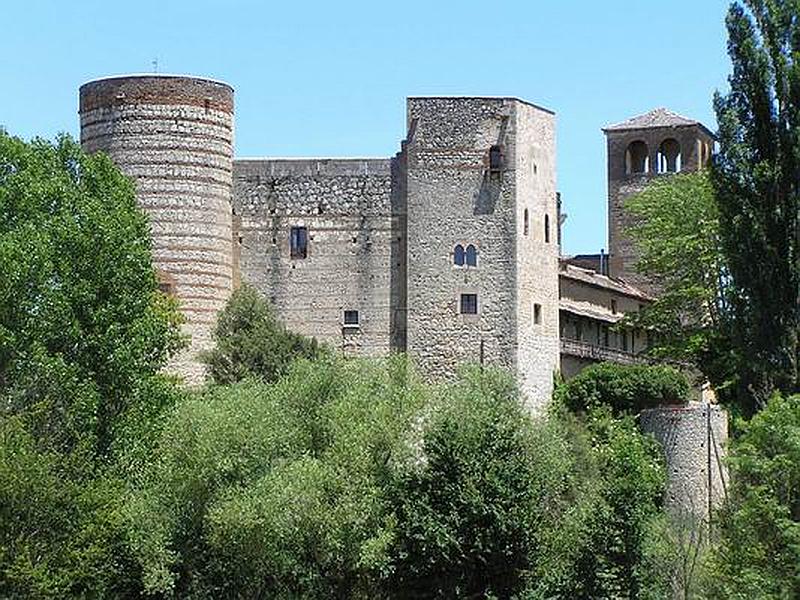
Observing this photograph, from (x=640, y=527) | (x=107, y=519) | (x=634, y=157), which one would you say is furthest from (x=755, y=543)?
(x=634, y=157)

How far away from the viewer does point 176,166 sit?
50.1 meters

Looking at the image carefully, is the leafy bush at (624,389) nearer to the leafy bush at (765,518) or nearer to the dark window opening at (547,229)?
the dark window opening at (547,229)

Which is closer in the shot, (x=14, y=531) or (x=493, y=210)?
(x=14, y=531)

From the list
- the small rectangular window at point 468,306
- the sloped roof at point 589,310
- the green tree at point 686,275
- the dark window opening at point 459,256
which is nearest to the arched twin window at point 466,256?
the dark window opening at point 459,256

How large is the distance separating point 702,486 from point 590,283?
15460 millimetres

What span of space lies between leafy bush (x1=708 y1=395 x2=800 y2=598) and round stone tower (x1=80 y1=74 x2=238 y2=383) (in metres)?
17.5

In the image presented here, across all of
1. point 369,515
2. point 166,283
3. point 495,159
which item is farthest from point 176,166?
point 369,515

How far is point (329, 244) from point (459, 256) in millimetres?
3430

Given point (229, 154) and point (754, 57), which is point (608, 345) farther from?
point (754, 57)

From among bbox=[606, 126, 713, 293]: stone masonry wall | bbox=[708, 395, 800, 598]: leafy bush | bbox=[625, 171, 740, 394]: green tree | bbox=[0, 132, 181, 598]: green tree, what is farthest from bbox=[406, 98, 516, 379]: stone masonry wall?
bbox=[606, 126, 713, 293]: stone masonry wall

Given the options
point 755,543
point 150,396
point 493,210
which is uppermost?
point 493,210

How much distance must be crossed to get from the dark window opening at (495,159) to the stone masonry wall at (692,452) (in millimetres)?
9309

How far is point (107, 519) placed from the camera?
117ft

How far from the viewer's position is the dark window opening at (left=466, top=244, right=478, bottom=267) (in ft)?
165
